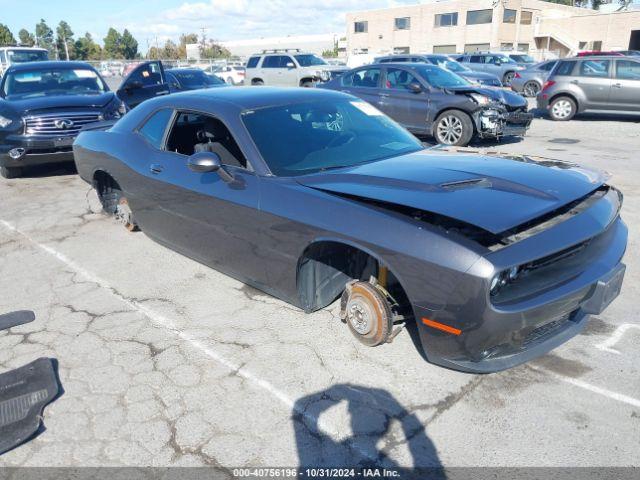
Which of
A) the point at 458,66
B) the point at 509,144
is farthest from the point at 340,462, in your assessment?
the point at 458,66

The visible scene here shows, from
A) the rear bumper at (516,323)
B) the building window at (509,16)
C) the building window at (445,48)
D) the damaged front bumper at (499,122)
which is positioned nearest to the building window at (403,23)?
the building window at (445,48)

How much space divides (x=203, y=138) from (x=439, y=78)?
→ 741 centimetres

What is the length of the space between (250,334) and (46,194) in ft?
17.7

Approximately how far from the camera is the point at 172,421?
277cm

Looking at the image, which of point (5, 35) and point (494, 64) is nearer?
point (494, 64)

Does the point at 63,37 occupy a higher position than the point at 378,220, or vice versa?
the point at 63,37

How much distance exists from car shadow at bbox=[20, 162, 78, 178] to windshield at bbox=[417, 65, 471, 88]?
22.5 feet

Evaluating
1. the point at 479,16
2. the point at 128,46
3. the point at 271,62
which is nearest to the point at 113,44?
the point at 128,46

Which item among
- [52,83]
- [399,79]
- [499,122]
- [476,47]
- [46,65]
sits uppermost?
[476,47]

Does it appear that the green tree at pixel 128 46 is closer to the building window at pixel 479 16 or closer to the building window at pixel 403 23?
the building window at pixel 403 23

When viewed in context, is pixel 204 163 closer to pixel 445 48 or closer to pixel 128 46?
pixel 445 48

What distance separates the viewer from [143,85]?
11367mm

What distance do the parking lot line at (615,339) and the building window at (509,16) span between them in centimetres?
5244

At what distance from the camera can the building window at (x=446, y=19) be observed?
51.9m
